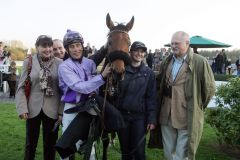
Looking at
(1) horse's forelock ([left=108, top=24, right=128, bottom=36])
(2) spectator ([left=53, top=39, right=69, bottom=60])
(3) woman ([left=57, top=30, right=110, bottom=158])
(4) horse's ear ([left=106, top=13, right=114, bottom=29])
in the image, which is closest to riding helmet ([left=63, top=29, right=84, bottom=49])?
(3) woman ([left=57, top=30, right=110, bottom=158])

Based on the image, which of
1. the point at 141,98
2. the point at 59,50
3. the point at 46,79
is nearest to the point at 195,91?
the point at 141,98

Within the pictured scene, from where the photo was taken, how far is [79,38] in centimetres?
445

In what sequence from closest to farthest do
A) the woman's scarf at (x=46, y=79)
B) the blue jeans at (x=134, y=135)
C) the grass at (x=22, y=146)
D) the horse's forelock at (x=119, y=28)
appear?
the woman's scarf at (x=46, y=79)
the blue jeans at (x=134, y=135)
the horse's forelock at (x=119, y=28)
the grass at (x=22, y=146)

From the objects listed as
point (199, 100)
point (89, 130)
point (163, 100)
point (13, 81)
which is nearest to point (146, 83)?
point (163, 100)

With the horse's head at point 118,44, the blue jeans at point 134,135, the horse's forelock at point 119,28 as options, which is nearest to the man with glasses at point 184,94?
the blue jeans at point 134,135

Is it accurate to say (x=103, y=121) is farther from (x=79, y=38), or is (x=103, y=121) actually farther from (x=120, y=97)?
(x=79, y=38)

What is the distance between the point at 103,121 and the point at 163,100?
43.1 inches

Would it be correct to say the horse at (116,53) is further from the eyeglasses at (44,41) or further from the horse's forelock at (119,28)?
the eyeglasses at (44,41)

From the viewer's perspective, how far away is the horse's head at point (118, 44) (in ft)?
14.3

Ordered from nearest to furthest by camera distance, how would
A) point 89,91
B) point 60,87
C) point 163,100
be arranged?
point 89,91 < point 60,87 < point 163,100

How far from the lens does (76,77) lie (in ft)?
14.2

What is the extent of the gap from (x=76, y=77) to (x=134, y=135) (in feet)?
4.11

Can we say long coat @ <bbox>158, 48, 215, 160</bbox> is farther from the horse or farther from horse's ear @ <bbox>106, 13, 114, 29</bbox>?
horse's ear @ <bbox>106, 13, 114, 29</bbox>

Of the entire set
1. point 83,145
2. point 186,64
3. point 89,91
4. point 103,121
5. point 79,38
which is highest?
point 79,38
